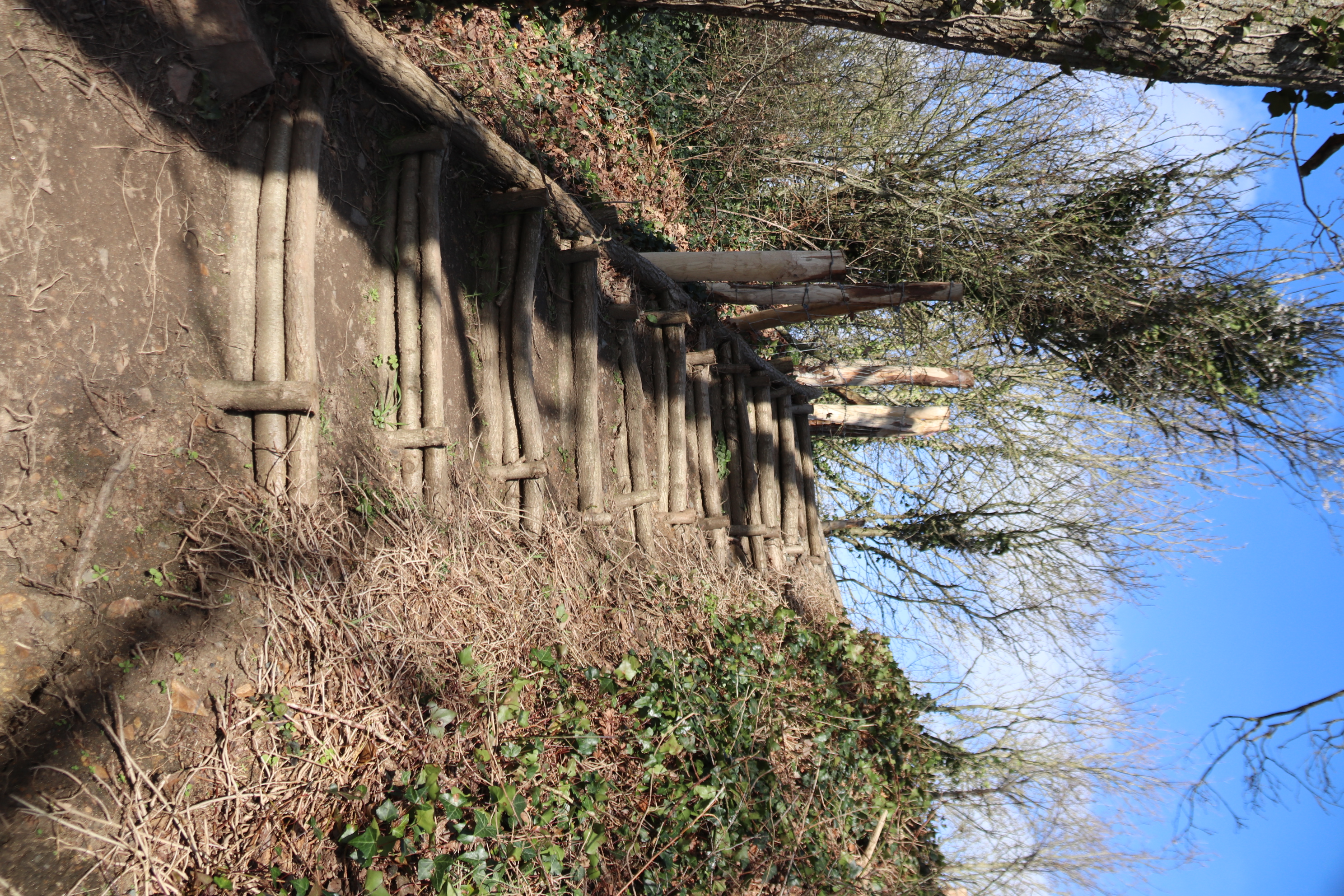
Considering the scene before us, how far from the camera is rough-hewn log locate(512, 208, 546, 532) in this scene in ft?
15.9

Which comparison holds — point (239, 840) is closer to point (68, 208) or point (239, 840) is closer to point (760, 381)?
point (68, 208)

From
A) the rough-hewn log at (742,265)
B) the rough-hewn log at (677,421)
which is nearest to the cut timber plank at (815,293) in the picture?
the rough-hewn log at (742,265)

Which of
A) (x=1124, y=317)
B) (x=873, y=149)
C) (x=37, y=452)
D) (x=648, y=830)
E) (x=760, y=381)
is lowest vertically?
(x=648, y=830)

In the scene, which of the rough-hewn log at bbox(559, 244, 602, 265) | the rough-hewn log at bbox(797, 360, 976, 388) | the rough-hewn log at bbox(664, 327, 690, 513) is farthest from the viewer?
the rough-hewn log at bbox(797, 360, 976, 388)

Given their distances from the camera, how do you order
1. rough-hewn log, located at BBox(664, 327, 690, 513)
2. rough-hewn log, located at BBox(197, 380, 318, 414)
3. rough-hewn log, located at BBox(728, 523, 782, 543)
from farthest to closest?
Result: rough-hewn log, located at BBox(728, 523, 782, 543)
rough-hewn log, located at BBox(664, 327, 690, 513)
rough-hewn log, located at BBox(197, 380, 318, 414)

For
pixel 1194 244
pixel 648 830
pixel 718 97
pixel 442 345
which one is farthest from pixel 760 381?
pixel 1194 244

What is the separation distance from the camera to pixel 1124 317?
428 inches

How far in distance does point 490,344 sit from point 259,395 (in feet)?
5.72

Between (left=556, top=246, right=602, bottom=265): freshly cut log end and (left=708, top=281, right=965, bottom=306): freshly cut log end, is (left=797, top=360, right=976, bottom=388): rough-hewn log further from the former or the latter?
(left=556, top=246, right=602, bottom=265): freshly cut log end

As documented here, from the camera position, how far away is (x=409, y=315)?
4090 mm

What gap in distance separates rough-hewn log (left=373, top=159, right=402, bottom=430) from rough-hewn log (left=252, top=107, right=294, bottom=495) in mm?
669

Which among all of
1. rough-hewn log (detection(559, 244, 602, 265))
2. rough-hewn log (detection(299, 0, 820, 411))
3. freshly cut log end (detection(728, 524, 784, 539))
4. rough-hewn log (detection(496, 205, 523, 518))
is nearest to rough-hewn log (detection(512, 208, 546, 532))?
rough-hewn log (detection(496, 205, 523, 518))

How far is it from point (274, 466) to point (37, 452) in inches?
31.0

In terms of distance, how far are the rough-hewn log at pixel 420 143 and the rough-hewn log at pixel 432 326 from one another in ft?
0.11
